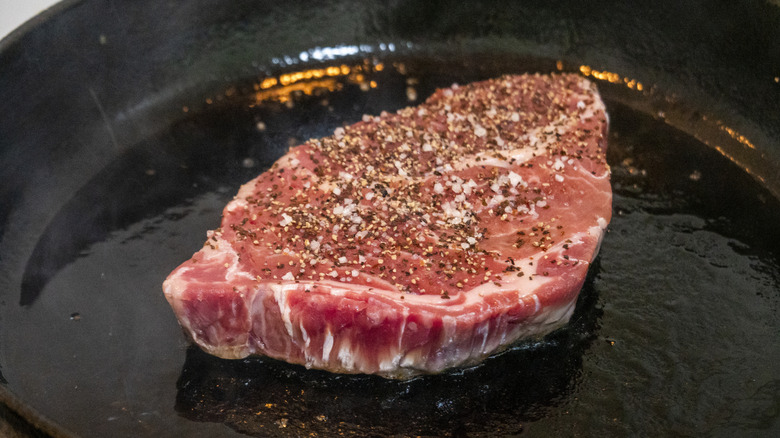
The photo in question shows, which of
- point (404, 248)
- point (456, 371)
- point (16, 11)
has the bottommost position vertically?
point (456, 371)

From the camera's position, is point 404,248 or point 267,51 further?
point 267,51

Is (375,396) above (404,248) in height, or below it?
below

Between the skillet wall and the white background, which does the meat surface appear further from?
the white background

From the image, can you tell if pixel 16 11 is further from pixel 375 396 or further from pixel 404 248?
pixel 375 396

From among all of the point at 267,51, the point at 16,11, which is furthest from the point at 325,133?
the point at 16,11

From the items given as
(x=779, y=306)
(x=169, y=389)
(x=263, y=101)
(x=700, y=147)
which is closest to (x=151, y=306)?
(x=169, y=389)

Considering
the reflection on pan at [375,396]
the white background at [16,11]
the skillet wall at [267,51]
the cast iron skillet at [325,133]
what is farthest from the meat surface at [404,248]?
the white background at [16,11]

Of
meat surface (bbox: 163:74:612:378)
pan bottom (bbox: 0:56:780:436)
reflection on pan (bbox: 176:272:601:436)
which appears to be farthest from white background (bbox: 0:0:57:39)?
reflection on pan (bbox: 176:272:601:436)
